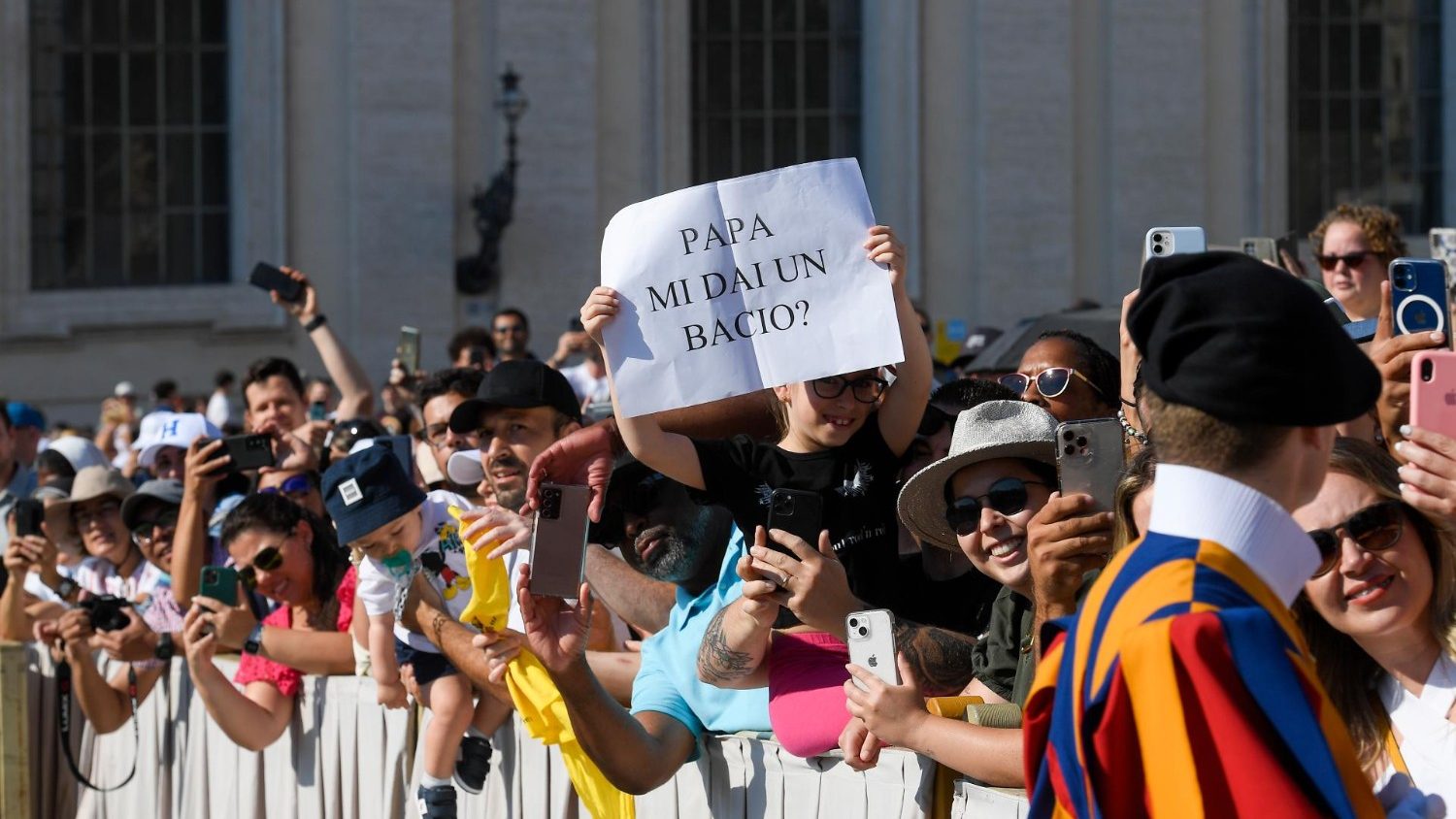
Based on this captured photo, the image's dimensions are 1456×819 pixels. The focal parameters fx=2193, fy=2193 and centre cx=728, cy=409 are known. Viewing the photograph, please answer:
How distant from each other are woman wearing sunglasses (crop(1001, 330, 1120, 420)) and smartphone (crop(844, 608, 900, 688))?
4.17 feet

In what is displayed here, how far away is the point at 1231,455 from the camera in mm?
2477

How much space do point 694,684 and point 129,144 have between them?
701 inches

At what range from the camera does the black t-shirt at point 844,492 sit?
15.6ft

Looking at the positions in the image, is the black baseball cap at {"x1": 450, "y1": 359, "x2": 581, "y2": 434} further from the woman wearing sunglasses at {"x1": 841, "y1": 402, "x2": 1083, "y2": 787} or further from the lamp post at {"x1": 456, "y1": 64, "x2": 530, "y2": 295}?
the lamp post at {"x1": 456, "y1": 64, "x2": 530, "y2": 295}

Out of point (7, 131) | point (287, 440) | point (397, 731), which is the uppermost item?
point (7, 131)

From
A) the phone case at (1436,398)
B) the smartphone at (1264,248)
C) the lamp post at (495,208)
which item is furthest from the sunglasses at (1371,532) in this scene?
the lamp post at (495,208)

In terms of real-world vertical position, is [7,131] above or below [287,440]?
above

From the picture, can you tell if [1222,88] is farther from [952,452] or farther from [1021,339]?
[952,452]

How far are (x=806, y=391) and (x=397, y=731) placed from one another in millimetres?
2103

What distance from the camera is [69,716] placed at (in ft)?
27.7

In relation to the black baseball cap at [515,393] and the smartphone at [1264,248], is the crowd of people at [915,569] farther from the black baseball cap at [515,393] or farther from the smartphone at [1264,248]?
the smartphone at [1264,248]

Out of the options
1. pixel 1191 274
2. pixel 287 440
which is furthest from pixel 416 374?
pixel 1191 274

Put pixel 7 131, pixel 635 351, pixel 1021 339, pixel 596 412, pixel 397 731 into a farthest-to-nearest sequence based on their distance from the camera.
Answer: pixel 7 131 < pixel 1021 339 < pixel 596 412 < pixel 397 731 < pixel 635 351

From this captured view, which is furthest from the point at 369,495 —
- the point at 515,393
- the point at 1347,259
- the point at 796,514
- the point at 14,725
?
the point at 14,725
